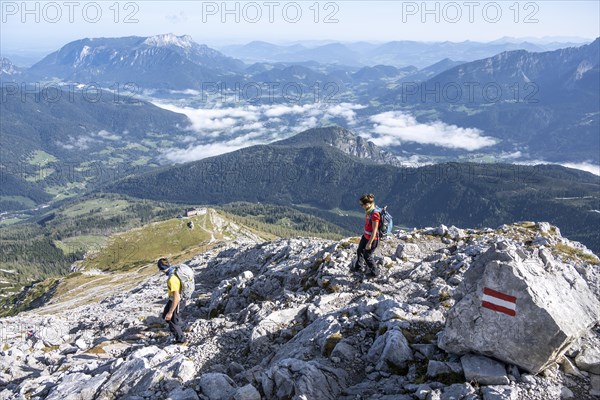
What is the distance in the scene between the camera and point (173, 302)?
2616cm

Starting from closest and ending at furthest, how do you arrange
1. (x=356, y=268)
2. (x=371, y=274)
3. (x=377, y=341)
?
(x=377, y=341) → (x=371, y=274) → (x=356, y=268)

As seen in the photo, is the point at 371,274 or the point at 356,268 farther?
the point at 356,268

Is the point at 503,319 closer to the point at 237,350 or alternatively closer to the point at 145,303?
the point at 237,350

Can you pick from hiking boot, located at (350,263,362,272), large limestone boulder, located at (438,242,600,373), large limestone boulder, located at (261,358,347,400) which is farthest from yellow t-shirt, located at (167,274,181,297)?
large limestone boulder, located at (438,242,600,373)

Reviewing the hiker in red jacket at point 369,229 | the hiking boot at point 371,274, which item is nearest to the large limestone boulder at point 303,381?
the hiker in red jacket at point 369,229

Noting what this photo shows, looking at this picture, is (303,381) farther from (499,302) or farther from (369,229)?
(369,229)

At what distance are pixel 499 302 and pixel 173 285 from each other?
18630 mm

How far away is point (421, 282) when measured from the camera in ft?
99.9

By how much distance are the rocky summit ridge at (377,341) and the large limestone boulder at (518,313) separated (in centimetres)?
4

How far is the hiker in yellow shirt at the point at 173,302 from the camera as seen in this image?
2623cm

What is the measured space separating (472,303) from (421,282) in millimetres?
14443

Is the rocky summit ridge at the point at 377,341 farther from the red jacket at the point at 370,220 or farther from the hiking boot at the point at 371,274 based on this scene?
the red jacket at the point at 370,220

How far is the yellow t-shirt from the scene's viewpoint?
2622 centimetres

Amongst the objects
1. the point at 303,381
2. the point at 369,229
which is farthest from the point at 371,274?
the point at 303,381
